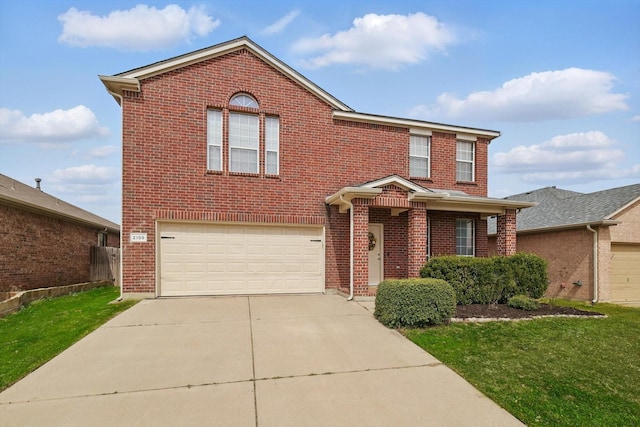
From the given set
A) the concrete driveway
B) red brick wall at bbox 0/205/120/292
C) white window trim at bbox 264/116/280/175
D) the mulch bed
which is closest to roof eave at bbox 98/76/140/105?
white window trim at bbox 264/116/280/175

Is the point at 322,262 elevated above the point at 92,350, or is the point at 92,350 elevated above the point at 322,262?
the point at 322,262

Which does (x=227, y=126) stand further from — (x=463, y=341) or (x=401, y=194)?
(x=463, y=341)

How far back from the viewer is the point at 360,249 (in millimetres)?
9836

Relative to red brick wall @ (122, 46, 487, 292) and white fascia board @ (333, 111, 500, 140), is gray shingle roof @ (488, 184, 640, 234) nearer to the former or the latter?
white fascia board @ (333, 111, 500, 140)

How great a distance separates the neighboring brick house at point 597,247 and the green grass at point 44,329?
15477 mm

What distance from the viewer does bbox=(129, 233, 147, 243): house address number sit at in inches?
369

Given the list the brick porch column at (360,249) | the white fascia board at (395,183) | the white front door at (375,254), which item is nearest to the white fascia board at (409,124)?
the white fascia board at (395,183)

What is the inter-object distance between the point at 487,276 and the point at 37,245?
45.8 feet

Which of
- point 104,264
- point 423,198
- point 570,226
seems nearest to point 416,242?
point 423,198

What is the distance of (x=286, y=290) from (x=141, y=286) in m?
4.01

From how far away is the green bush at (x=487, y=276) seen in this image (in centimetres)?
923

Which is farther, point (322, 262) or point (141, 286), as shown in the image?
point (322, 262)

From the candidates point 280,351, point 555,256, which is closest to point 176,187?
point 280,351

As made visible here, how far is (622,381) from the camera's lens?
4910 millimetres
